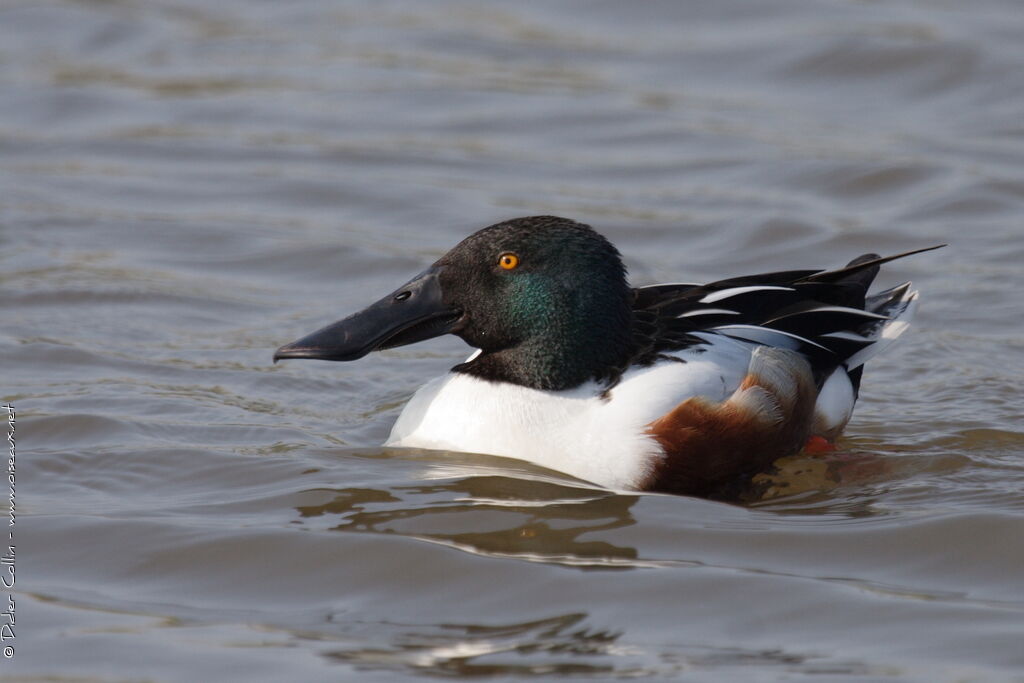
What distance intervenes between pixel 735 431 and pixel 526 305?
88cm

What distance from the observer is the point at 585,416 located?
5.60m

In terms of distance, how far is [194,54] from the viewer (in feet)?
39.9

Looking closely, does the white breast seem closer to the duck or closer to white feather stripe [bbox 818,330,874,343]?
the duck

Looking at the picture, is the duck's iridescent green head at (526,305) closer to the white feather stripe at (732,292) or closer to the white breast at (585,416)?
the white breast at (585,416)

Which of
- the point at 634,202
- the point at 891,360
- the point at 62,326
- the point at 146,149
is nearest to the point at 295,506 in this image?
the point at 62,326

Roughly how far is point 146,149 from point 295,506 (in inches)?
219

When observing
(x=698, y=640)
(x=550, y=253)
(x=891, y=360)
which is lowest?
(x=698, y=640)

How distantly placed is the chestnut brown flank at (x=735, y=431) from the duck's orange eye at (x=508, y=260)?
30.0 inches

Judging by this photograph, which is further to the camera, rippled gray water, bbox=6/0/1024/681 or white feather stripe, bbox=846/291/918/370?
white feather stripe, bbox=846/291/918/370

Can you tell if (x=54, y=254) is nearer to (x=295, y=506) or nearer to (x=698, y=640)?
(x=295, y=506)

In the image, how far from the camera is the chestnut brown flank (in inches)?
218

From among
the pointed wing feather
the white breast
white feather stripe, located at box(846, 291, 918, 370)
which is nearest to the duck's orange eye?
the white breast

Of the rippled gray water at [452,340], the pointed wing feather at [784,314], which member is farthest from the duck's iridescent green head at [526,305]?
the rippled gray water at [452,340]

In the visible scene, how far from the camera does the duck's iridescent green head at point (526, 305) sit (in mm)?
5625
